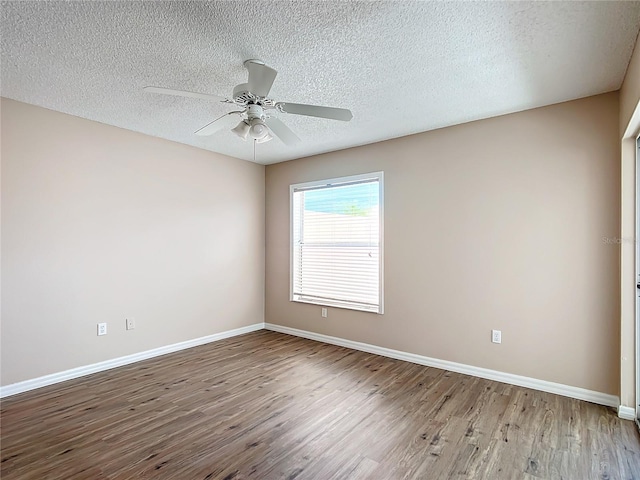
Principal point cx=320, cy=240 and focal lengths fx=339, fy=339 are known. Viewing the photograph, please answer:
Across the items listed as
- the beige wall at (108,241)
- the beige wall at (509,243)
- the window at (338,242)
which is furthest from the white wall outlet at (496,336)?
the beige wall at (108,241)

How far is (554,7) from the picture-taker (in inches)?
69.5

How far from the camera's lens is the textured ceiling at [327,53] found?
1812 mm

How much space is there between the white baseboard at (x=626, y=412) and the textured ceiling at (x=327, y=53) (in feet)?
7.97

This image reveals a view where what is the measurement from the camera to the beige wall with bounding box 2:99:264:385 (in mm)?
2977

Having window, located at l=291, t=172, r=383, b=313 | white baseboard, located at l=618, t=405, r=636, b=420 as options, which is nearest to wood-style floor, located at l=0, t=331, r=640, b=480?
white baseboard, located at l=618, t=405, r=636, b=420

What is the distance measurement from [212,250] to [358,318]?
214 cm

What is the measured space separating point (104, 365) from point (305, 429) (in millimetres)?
2394

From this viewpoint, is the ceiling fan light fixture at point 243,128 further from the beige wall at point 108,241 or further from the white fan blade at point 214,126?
the beige wall at point 108,241

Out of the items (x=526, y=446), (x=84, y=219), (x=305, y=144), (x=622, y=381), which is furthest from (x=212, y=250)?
(x=622, y=381)

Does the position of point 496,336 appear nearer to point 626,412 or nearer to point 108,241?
point 626,412

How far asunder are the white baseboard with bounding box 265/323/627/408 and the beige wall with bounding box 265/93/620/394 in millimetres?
57

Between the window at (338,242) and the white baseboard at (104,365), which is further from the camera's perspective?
the window at (338,242)

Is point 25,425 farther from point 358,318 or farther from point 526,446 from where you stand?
point 526,446

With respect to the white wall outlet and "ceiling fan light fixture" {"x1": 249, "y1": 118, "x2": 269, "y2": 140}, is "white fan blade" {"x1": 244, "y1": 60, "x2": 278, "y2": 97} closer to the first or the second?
"ceiling fan light fixture" {"x1": 249, "y1": 118, "x2": 269, "y2": 140}
